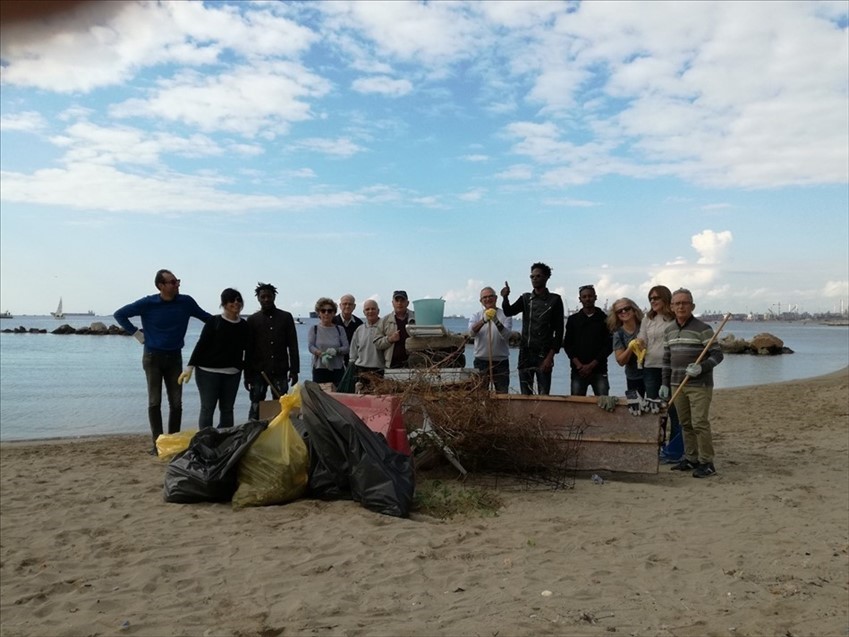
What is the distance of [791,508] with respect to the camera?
17.3ft

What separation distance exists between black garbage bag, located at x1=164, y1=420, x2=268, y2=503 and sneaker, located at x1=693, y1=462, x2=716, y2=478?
3884 millimetres

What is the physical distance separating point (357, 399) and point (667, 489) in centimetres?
268

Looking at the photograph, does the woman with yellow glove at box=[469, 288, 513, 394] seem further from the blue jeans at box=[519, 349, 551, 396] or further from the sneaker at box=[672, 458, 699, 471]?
the sneaker at box=[672, 458, 699, 471]

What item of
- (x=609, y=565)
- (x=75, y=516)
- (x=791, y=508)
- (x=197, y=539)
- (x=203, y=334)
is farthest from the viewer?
(x=203, y=334)

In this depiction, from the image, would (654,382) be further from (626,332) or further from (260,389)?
(260,389)

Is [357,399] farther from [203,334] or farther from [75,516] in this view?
[75,516]

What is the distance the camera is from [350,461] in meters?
5.07

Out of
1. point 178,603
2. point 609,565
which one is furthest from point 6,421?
point 609,565

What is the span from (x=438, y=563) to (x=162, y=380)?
4060 millimetres

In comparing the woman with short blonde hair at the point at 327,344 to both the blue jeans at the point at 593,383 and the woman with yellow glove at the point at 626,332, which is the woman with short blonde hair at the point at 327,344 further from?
the woman with yellow glove at the point at 626,332

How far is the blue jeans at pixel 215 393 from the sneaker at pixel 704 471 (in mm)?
4306

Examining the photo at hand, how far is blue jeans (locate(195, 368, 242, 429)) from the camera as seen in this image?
6.44m

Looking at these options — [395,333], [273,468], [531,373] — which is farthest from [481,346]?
[273,468]

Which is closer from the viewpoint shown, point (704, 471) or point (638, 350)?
point (704, 471)
